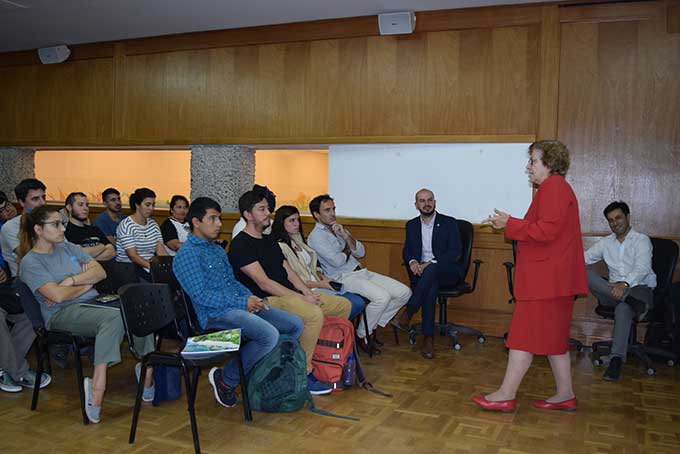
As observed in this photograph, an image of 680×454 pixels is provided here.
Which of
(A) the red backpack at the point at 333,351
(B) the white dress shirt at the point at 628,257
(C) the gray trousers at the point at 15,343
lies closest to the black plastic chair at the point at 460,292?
(B) the white dress shirt at the point at 628,257

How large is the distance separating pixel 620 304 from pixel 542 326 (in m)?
1.71

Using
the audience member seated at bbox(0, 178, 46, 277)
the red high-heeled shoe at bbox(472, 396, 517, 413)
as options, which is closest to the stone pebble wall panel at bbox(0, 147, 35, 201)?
the audience member seated at bbox(0, 178, 46, 277)

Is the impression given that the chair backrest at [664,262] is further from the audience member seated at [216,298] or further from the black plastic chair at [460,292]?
the audience member seated at [216,298]

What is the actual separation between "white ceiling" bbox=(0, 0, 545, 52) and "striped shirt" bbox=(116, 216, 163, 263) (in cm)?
222

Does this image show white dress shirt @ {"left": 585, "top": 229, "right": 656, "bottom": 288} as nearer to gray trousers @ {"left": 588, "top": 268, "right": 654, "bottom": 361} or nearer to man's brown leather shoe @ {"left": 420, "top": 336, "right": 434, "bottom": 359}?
gray trousers @ {"left": 588, "top": 268, "right": 654, "bottom": 361}

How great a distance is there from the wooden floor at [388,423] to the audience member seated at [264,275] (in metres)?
0.39

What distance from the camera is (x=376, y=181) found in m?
6.57

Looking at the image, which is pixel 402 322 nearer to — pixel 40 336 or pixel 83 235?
pixel 83 235

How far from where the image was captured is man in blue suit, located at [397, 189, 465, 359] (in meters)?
5.50

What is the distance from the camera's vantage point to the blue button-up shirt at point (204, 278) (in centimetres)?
365

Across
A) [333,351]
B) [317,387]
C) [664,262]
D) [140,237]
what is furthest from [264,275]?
[664,262]

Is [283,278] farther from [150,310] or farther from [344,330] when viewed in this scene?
[150,310]

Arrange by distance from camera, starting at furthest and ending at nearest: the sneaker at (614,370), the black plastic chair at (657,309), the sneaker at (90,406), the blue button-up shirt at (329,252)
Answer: the blue button-up shirt at (329,252) → the black plastic chair at (657,309) → the sneaker at (614,370) → the sneaker at (90,406)

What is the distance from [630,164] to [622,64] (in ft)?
2.94
